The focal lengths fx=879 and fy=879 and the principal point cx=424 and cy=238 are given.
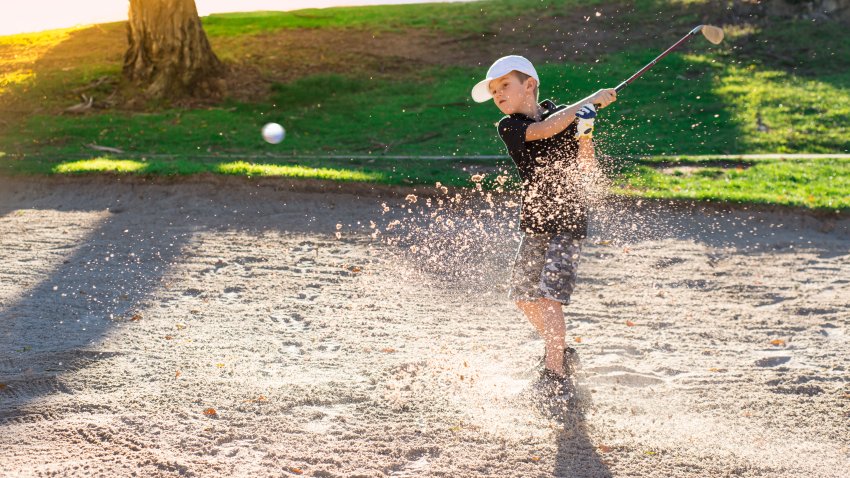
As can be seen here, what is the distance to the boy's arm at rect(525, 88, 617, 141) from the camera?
407cm

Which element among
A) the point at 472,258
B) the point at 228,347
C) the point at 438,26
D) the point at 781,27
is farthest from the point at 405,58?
the point at 228,347

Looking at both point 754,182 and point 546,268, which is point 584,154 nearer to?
point 546,268

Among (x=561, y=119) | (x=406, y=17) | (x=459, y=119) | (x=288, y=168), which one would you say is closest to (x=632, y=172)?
(x=288, y=168)

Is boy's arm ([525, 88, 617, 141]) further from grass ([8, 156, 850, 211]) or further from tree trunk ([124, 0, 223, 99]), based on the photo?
tree trunk ([124, 0, 223, 99])

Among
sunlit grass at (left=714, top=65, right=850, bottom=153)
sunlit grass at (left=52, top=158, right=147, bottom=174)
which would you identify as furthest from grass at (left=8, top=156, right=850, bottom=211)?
sunlit grass at (left=714, top=65, right=850, bottom=153)

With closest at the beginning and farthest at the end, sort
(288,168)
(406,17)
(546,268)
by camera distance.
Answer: (546,268), (288,168), (406,17)

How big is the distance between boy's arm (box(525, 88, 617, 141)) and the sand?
4.46ft

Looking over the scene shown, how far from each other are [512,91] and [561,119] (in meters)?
0.35

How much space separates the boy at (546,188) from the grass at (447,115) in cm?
469

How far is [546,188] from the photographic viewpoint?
4.27 meters

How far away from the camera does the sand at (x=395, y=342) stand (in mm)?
3941

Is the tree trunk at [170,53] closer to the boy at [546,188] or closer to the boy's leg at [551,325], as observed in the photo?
the boy at [546,188]

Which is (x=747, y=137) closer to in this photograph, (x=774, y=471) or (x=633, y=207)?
(x=633, y=207)

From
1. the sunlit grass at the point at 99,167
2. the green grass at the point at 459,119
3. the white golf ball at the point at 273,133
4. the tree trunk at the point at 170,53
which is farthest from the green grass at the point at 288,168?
the tree trunk at the point at 170,53
